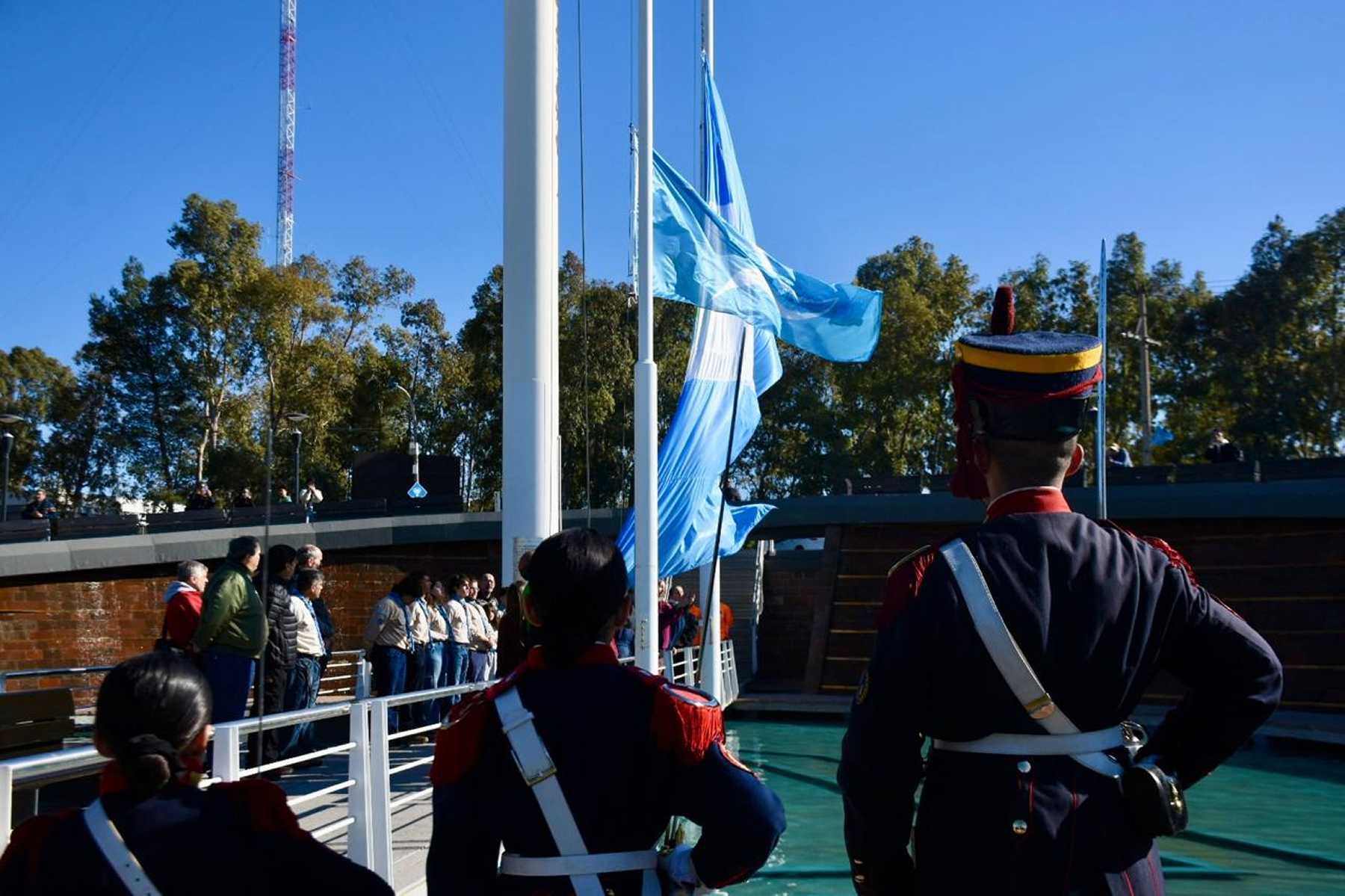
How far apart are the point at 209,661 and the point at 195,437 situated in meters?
43.2

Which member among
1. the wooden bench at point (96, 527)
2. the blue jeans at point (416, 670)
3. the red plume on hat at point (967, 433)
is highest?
the red plume on hat at point (967, 433)

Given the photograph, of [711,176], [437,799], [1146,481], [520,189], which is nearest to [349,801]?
[437,799]

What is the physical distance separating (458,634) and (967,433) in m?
12.0

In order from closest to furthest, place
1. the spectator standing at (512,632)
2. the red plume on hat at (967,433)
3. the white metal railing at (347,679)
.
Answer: the red plume on hat at (967,433) < the spectator standing at (512,632) < the white metal railing at (347,679)

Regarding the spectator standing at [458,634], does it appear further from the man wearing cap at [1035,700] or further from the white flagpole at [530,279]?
the man wearing cap at [1035,700]

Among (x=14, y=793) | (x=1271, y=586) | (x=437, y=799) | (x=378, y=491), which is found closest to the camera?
(x=437, y=799)

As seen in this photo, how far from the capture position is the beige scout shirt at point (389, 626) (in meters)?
11.8

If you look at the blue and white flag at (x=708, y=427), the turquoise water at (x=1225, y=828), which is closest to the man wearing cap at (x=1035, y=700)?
the turquoise water at (x=1225, y=828)

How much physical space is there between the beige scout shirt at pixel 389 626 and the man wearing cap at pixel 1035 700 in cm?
981

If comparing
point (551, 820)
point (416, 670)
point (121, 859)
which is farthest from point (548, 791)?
point (416, 670)

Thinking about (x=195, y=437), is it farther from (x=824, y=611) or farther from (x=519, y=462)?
(x=519, y=462)

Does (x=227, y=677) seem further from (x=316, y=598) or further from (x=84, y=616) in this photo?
(x=84, y=616)

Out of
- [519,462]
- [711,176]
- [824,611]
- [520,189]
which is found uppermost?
[711,176]

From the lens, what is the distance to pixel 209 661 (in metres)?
8.22
